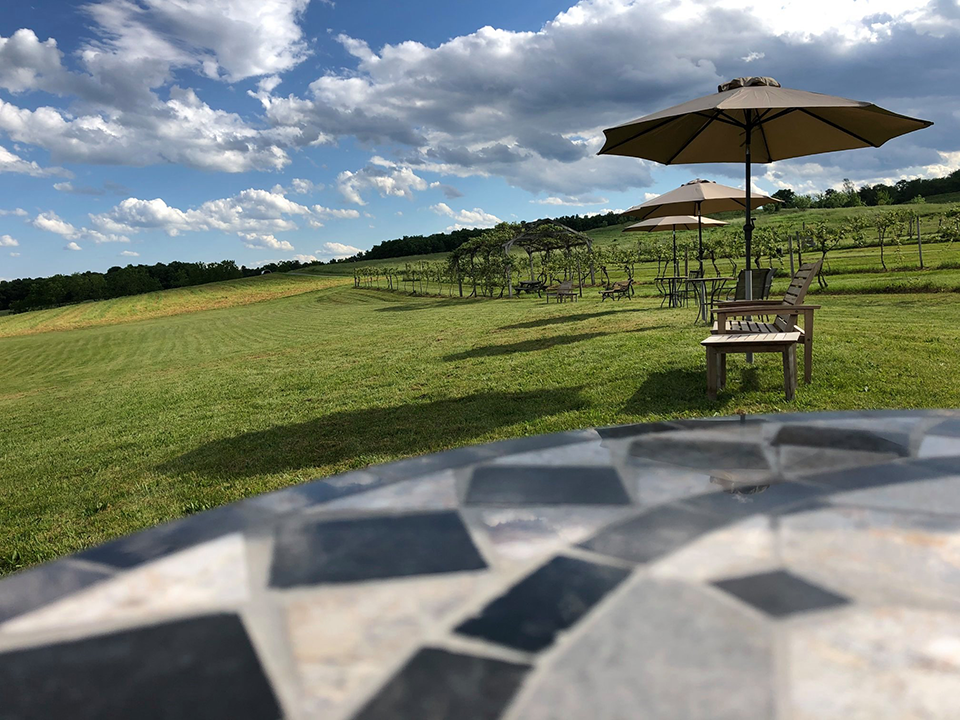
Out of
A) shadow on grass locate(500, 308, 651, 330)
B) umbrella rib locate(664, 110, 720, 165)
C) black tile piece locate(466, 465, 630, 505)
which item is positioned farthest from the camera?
shadow on grass locate(500, 308, 651, 330)

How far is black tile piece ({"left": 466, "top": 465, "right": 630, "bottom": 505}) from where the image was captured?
1.07 m

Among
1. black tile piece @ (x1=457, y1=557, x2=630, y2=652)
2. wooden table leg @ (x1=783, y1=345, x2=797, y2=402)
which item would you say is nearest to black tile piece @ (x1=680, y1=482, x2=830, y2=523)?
black tile piece @ (x1=457, y1=557, x2=630, y2=652)

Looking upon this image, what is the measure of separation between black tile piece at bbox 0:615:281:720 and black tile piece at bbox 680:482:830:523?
0.69 meters

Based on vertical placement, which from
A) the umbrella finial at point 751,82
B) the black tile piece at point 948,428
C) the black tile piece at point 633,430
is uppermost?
the umbrella finial at point 751,82

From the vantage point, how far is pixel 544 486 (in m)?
1.14

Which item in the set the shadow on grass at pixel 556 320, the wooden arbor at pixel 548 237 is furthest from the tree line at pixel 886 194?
the shadow on grass at pixel 556 320

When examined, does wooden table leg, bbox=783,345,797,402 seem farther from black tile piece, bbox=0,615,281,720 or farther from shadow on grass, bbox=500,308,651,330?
shadow on grass, bbox=500,308,651,330

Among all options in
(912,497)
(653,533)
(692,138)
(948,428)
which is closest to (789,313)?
(692,138)

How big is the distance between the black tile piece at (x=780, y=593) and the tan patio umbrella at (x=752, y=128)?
4.48m

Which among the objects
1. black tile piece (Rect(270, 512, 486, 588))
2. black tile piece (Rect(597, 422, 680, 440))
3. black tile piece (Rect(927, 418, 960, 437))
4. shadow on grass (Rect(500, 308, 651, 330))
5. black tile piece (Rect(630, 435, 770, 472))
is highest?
black tile piece (Rect(270, 512, 486, 588))

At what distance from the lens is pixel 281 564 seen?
88 cm

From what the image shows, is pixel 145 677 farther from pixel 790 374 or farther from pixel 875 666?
pixel 790 374

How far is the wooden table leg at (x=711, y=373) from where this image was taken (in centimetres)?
437

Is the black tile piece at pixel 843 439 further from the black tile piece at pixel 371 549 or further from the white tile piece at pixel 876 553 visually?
the black tile piece at pixel 371 549
